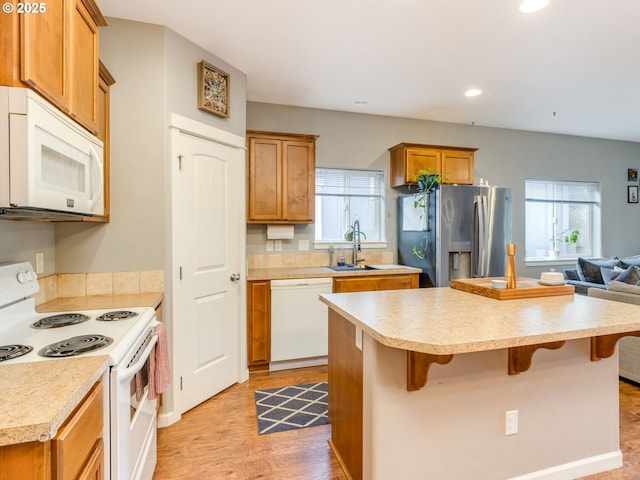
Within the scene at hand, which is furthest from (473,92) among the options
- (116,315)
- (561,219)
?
(116,315)

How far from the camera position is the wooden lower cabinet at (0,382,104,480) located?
2.60ft

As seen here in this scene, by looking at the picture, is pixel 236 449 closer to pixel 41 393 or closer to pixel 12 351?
pixel 12 351

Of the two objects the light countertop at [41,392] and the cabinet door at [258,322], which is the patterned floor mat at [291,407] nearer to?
the cabinet door at [258,322]

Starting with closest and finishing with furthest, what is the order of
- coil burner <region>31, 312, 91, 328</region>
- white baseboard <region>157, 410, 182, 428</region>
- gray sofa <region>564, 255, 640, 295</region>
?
coil burner <region>31, 312, 91, 328</region>
white baseboard <region>157, 410, 182, 428</region>
gray sofa <region>564, 255, 640, 295</region>

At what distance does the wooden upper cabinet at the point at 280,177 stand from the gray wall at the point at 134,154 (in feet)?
3.59

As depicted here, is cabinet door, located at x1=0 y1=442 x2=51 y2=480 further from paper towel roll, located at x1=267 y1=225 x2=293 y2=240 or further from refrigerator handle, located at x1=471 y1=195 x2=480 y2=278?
refrigerator handle, located at x1=471 y1=195 x2=480 y2=278

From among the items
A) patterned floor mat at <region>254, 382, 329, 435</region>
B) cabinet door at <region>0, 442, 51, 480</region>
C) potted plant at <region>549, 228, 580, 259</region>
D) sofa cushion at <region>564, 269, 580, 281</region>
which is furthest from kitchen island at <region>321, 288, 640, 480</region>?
potted plant at <region>549, 228, 580, 259</region>

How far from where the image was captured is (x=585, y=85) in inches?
135

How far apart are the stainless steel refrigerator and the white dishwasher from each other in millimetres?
1177

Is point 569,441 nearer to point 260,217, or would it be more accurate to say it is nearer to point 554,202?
point 260,217

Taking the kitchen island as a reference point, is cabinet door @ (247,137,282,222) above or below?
above

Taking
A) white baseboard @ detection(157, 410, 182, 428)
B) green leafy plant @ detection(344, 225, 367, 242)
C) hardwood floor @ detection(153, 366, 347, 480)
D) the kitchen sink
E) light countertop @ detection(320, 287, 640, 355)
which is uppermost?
green leafy plant @ detection(344, 225, 367, 242)

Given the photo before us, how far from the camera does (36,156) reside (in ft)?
3.79

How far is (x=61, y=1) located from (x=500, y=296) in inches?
96.8
